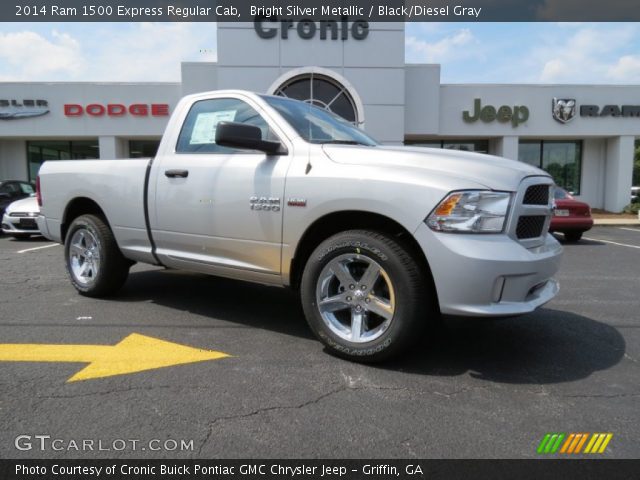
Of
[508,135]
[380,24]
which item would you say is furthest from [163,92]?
[508,135]

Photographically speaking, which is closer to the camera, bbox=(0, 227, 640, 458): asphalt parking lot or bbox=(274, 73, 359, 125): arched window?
bbox=(0, 227, 640, 458): asphalt parking lot

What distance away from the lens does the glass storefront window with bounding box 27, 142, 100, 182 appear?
72.0 ft

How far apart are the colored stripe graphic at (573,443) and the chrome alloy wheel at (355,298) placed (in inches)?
44.4

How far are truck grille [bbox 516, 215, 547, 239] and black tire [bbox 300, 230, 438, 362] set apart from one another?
2.29ft

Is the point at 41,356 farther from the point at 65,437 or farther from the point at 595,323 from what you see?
the point at 595,323

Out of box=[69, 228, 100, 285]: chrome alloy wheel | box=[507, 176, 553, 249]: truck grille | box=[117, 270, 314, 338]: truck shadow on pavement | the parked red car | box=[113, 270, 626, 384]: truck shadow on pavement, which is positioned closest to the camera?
box=[507, 176, 553, 249]: truck grille

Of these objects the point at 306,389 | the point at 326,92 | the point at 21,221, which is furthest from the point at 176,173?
the point at 326,92

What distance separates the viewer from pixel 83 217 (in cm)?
513

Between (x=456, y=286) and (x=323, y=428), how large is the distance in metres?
1.15

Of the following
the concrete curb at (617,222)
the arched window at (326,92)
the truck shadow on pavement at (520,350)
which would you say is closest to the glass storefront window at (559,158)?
the concrete curb at (617,222)

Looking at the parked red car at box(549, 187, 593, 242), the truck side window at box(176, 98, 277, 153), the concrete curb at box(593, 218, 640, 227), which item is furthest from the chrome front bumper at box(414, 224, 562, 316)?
the concrete curb at box(593, 218, 640, 227)

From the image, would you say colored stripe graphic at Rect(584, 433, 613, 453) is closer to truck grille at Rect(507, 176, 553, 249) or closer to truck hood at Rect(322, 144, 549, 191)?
truck grille at Rect(507, 176, 553, 249)

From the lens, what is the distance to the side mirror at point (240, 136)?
135 inches
